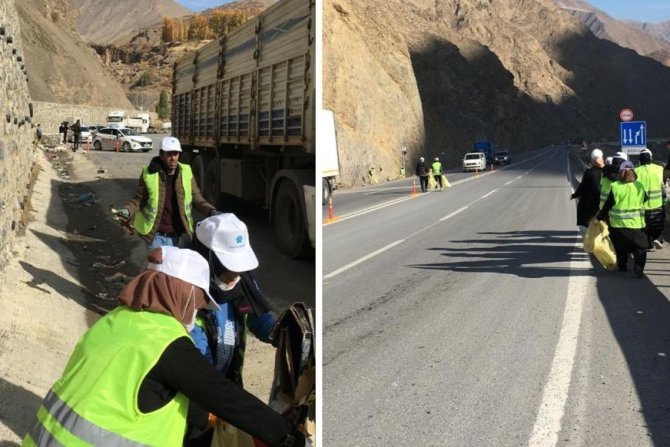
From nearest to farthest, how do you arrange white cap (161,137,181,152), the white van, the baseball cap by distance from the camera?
1. white cap (161,137,181,152)
2. the baseball cap
3. the white van

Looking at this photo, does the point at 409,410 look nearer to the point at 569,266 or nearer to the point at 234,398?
the point at 234,398

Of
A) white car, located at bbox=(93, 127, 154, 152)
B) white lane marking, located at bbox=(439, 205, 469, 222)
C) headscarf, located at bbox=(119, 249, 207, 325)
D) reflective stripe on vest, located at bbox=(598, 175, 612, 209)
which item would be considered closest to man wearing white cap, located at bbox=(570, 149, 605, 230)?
reflective stripe on vest, located at bbox=(598, 175, 612, 209)

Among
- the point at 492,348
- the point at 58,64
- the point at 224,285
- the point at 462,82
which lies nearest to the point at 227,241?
the point at 224,285

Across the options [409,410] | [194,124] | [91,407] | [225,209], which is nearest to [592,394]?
[409,410]

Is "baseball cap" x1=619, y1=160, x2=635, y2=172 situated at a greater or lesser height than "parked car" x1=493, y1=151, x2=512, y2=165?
lesser

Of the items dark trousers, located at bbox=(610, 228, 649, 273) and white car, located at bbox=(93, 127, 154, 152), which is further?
white car, located at bbox=(93, 127, 154, 152)

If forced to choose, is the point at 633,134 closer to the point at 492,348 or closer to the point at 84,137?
the point at 492,348

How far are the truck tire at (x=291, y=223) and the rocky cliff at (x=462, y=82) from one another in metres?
32.0

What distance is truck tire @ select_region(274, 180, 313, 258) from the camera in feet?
25.6

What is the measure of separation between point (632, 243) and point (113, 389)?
842 centimetres

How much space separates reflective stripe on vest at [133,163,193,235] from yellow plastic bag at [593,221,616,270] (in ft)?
20.1

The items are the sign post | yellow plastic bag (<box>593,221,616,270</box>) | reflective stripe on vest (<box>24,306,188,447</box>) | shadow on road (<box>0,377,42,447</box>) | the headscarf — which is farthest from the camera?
the sign post

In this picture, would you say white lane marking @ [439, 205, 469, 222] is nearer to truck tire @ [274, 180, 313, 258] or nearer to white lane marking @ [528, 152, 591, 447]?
white lane marking @ [528, 152, 591, 447]

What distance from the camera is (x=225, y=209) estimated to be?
10.2 m
